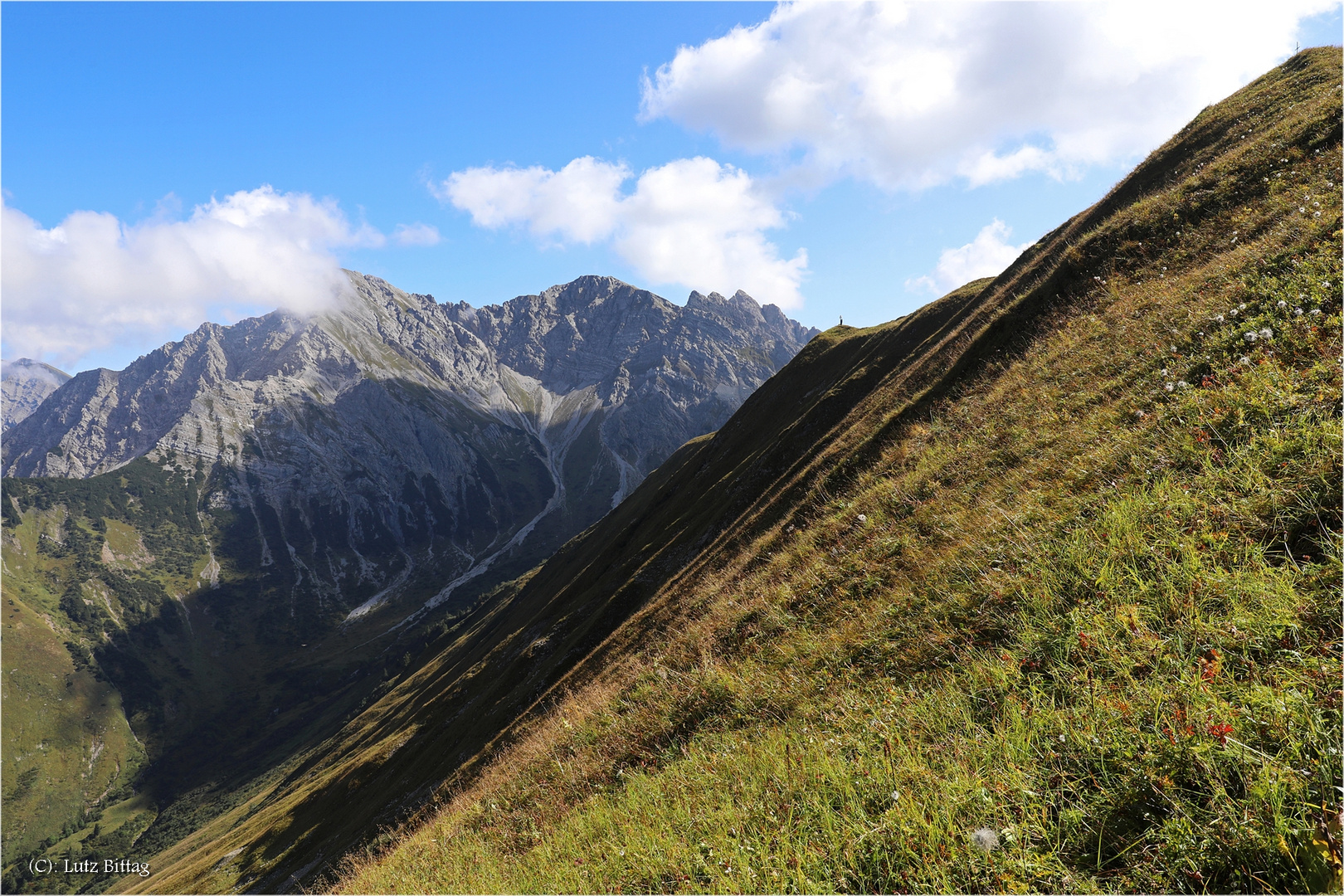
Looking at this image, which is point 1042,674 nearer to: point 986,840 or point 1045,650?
point 1045,650

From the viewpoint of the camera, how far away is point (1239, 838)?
3275 millimetres

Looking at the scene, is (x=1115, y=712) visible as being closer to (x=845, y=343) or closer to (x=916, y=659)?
(x=916, y=659)

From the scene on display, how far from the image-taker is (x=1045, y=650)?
230 inches

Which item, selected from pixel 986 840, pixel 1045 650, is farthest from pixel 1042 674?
pixel 986 840

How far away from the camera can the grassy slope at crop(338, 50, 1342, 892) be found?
3.84m

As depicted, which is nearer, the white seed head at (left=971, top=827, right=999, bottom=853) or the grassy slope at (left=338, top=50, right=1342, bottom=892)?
the grassy slope at (left=338, top=50, right=1342, bottom=892)

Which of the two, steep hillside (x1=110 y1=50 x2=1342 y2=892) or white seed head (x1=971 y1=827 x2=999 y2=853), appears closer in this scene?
steep hillside (x1=110 y1=50 x2=1342 y2=892)

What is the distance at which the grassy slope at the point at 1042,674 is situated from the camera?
12.6 feet

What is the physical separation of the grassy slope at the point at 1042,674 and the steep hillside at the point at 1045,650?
0.04m

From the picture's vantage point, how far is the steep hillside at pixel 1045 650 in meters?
3.90

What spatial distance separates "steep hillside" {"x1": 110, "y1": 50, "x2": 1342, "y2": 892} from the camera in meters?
3.90

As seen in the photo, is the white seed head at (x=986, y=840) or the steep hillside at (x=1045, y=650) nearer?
the steep hillside at (x=1045, y=650)

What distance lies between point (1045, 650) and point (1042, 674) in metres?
0.37

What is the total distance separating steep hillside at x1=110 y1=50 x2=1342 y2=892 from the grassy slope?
38mm
